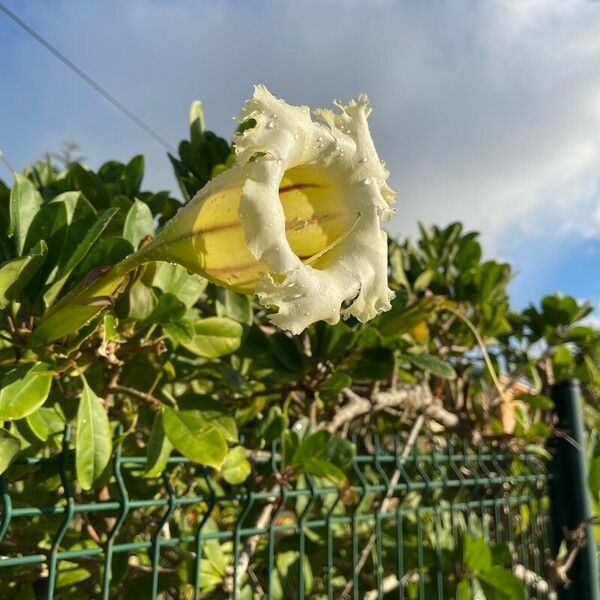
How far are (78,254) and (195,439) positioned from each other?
0.32m

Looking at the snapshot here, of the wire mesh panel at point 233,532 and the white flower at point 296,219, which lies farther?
the wire mesh panel at point 233,532

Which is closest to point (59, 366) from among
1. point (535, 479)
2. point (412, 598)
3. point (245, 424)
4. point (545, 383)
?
point (245, 424)

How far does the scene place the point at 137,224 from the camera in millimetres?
1144

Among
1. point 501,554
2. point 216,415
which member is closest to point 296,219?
point 216,415

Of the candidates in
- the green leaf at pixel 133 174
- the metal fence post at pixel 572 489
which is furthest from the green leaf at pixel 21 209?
the metal fence post at pixel 572 489

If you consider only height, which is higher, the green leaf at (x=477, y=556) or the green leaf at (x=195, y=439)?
the green leaf at (x=195, y=439)

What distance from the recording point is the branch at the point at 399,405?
1800 mm

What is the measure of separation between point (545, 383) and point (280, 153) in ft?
7.03

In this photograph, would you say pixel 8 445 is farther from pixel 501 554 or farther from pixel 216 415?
pixel 501 554

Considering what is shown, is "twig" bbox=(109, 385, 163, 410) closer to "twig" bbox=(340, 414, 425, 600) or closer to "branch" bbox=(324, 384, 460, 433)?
"branch" bbox=(324, 384, 460, 433)

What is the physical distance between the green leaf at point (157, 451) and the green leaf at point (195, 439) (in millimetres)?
27

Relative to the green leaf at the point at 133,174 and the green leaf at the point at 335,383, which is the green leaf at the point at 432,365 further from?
the green leaf at the point at 133,174

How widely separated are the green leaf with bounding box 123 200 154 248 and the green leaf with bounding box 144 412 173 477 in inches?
11.1

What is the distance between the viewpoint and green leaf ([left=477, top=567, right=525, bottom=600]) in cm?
191
